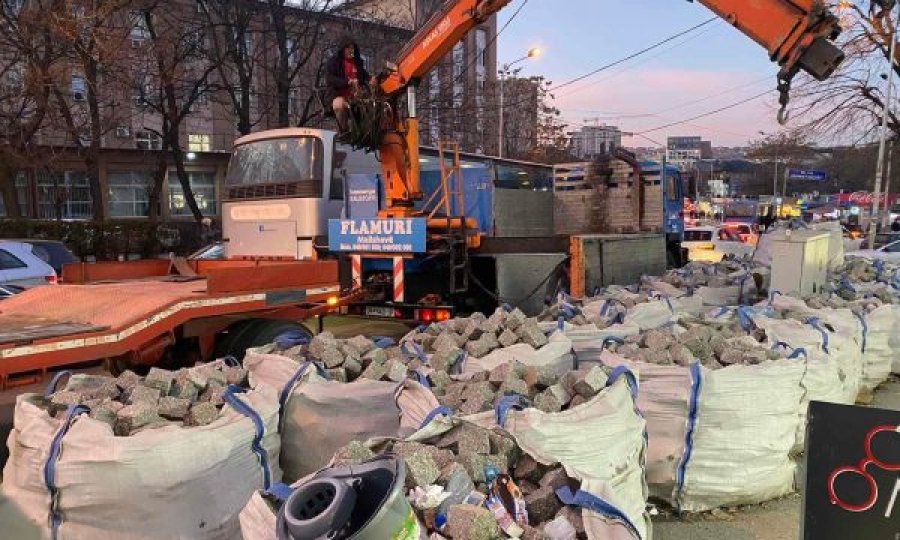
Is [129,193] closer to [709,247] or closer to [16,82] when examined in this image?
[16,82]

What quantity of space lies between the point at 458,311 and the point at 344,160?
3.18 meters

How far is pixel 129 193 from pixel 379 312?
94.6ft

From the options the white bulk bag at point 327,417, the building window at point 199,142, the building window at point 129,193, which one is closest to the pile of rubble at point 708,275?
the white bulk bag at point 327,417

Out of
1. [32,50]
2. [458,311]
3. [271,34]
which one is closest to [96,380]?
[458,311]

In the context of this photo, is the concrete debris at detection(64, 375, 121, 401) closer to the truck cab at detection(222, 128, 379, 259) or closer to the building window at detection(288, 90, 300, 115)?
the truck cab at detection(222, 128, 379, 259)

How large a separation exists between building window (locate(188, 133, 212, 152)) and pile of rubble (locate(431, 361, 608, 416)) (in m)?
34.2

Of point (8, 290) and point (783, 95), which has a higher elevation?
point (783, 95)

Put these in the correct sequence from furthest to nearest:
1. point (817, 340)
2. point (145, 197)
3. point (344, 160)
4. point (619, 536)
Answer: point (145, 197) → point (344, 160) → point (817, 340) → point (619, 536)

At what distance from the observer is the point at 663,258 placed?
12.3m

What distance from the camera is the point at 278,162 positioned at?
1068 cm

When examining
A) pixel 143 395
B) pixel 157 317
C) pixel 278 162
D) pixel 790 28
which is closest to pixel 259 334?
pixel 157 317

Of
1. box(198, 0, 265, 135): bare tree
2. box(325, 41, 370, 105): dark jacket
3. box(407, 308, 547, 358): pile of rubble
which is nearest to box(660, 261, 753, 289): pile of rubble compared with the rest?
box(407, 308, 547, 358): pile of rubble

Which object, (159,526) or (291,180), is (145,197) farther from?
(159,526)

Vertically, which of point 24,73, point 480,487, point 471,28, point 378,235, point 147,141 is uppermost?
point 147,141
